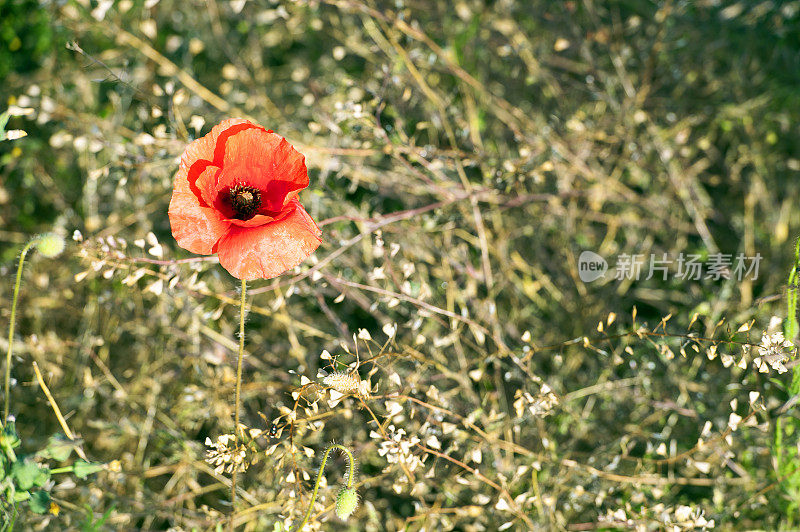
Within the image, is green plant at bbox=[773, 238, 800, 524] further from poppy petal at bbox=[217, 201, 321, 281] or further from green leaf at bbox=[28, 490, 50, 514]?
green leaf at bbox=[28, 490, 50, 514]

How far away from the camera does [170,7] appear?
8.61 ft

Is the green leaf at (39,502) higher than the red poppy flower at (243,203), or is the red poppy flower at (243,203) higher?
the red poppy flower at (243,203)

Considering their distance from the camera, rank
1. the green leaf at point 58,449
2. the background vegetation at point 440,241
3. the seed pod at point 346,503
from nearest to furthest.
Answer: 1. the seed pod at point 346,503
2. the green leaf at point 58,449
3. the background vegetation at point 440,241

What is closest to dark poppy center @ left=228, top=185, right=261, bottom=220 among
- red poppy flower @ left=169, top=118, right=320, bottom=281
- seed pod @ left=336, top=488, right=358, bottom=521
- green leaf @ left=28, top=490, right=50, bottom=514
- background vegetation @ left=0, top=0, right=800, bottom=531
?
red poppy flower @ left=169, top=118, right=320, bottom=281

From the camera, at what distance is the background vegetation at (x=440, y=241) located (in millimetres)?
1688

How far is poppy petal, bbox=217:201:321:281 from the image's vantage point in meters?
1.14

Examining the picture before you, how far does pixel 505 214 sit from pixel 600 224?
0.45 meters

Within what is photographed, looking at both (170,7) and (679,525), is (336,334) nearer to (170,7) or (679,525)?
(679,525)

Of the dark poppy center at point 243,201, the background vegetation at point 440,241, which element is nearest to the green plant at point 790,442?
the background vegetation at point 440,241

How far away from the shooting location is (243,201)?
126 centimetres

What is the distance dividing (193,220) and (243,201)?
0.12 metres

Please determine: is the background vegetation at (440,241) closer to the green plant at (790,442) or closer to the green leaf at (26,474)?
the green plant at (790,442)

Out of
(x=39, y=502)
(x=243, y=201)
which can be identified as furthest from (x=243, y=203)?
(x=39, y=502)

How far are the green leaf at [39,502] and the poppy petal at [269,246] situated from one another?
2.02 feet
